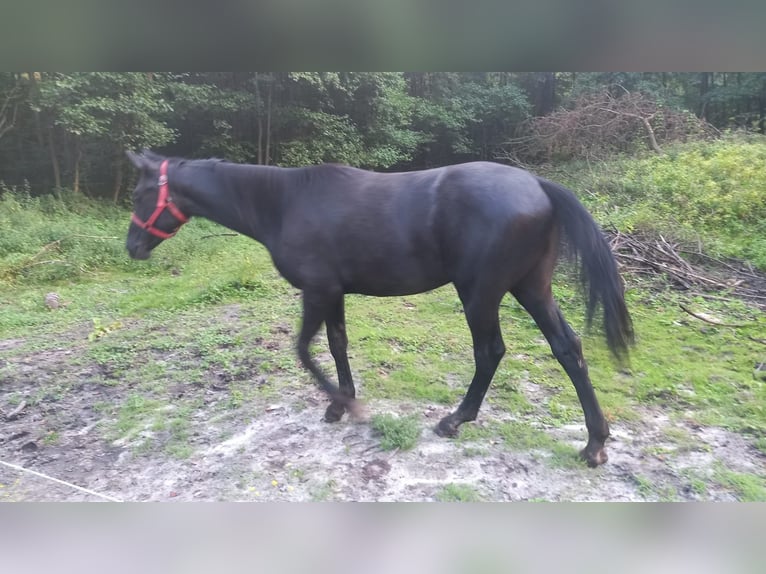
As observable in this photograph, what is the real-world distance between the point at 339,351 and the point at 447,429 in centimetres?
94

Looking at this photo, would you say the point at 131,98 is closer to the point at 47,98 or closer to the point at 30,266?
the point at 47,98

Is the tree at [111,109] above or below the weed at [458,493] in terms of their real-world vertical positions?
above

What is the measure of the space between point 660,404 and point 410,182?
2484mm

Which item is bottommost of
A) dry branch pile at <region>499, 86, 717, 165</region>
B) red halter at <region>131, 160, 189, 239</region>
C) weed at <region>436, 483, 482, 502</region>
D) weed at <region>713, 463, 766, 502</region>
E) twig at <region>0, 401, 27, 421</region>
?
weed at <region>713, 463, 766, 502</region>

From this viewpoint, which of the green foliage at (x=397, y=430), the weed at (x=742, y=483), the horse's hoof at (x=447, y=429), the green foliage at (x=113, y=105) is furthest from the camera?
the green foliage at (x=113, y=105)

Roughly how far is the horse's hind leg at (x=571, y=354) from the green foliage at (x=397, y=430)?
106 cm

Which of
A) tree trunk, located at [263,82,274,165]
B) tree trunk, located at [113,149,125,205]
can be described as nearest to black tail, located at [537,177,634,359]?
tree trunk, located at [263,82,274,165]

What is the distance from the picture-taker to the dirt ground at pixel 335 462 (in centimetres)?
274

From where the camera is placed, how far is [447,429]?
3254 millimetres

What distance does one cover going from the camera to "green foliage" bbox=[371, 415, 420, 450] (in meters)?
3.14

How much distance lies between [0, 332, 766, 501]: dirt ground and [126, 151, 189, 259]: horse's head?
1.35m

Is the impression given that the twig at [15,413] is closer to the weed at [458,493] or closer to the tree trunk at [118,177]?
the weed at [458,493]

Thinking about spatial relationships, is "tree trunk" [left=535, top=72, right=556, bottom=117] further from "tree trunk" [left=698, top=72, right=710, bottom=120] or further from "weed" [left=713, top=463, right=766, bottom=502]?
"weed" [left=713, top=463, right=766, bottom=502]

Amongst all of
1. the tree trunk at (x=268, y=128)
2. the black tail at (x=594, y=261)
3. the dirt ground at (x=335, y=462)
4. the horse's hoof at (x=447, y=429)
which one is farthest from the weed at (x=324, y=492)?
the tree trunk at (x=268, y=128)
